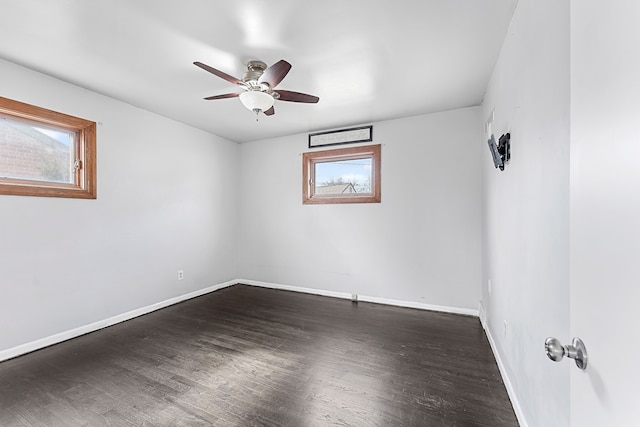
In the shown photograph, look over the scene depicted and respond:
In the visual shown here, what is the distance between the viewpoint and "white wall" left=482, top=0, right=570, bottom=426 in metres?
1.12

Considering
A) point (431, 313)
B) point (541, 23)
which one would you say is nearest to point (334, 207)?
point (431, 313)

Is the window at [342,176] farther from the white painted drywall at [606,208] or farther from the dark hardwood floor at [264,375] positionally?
the white painted drywall at [606,208]

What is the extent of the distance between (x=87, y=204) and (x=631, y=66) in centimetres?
385

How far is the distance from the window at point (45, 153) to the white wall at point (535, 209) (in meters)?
3.82

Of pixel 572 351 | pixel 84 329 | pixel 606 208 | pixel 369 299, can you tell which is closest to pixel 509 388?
pixel 572 351

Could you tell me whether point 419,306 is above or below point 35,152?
below

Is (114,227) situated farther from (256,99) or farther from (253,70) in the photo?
(253,70)

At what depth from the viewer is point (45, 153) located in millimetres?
2730

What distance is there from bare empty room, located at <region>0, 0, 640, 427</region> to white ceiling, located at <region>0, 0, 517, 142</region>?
2cm

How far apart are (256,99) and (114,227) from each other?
225cm

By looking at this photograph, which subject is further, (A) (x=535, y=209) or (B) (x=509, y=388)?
(B) (x=509, y=388)

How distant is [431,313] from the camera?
3.51 m

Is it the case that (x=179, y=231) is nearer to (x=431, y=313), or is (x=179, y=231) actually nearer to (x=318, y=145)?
(x=318, y=145)

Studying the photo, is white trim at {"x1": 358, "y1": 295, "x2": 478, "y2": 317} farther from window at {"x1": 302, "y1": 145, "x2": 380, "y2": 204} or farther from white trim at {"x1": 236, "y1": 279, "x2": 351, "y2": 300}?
window at {"x1": 302, "y1": 145, "x2": 380, "y2": 204}
